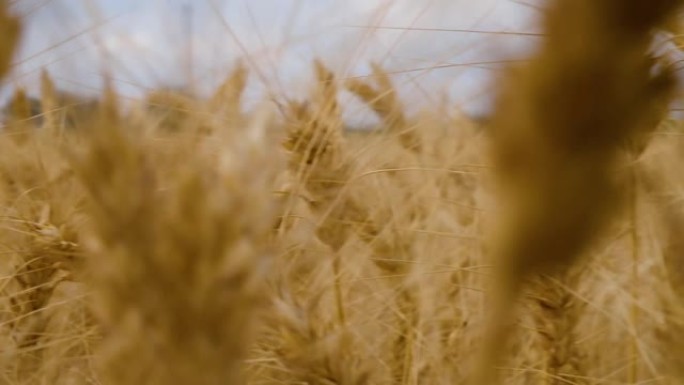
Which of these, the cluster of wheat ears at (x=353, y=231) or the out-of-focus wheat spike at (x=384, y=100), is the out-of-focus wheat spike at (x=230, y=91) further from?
the out-of-focus wheat spike at (x=384, y=100)

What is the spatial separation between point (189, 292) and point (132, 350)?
0.10 feet

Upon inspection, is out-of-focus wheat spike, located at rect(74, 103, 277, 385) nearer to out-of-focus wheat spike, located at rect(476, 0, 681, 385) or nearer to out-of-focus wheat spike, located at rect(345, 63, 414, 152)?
out-of-focus wheat spike, located at rect(476, 0, 681, 385)

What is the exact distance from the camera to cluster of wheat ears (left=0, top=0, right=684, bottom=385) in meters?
0.23

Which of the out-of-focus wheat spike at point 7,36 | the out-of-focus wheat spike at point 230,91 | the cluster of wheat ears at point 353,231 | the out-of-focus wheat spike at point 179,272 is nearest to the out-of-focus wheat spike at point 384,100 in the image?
the cluster of wheat ears at point 353,231

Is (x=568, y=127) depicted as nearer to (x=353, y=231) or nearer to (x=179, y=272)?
(x=179, y=272)

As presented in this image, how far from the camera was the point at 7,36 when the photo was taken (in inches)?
23.5

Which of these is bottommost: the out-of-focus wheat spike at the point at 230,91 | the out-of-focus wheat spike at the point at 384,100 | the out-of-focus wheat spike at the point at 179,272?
the out-of-focus wheat spike at the point at 179,272

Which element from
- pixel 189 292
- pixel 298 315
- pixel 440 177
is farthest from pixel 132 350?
pixel 440 177

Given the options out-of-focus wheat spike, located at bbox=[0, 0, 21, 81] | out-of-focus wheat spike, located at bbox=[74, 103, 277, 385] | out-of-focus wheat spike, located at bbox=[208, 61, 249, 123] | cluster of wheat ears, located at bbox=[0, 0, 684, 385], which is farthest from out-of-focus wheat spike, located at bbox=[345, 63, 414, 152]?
out-of-focus wheat spike, located at bbox=[74, 103, 277, 385]

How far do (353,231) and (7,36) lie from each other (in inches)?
16.2

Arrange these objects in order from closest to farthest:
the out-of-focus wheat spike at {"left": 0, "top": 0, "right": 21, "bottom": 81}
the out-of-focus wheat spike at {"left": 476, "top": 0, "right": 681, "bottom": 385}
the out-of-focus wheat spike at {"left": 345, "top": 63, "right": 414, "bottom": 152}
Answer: the out-of-focus wheat spike at {"left": 476, "top": 0, "right": 681, "bottom": 385} < the out-of-focus wheat spike at {"left": 0, "top": 0, "right": 21, "bottom": 81} < the out-of-focus wheat spike at {"left": 345, "top": 63, "right": 414, "bottom": 152}

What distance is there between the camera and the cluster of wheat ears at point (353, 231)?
9.2 inches

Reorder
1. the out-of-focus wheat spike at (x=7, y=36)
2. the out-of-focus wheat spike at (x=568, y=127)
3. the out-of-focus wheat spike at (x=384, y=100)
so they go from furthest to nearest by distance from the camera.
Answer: the out-of-focus wheat spike at (x=384, y=100), the out-of-focus wheat spike at (x=7, y=36), the out-of-focus wheat spike at (x=568, y=127)

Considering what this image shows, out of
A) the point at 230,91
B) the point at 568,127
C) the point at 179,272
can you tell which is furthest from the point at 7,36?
the point at 568,127
